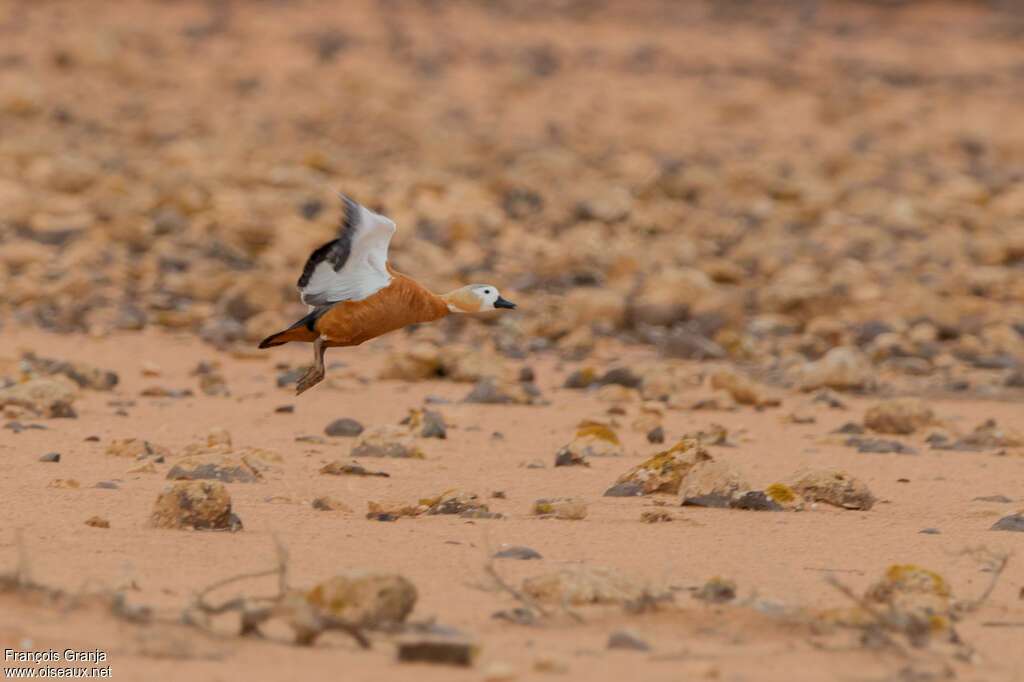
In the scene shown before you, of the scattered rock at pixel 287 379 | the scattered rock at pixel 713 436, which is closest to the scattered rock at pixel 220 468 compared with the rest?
the scattered rock at pixel 713 436

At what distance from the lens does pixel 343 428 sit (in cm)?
794

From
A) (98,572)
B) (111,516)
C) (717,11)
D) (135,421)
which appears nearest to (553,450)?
(135,421)

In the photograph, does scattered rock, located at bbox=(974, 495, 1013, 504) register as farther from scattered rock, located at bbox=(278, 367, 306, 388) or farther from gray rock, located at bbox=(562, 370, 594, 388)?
scattered rock, located at bbox=(278, 367, 306, 388)

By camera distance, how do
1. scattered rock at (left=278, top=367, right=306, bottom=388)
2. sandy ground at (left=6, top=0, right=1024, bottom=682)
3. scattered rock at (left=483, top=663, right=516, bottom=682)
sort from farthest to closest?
scattered rock at (left=278, top=367, right=306, bottom=388), sandy ground at (left=6, top=0, right=1024, bottom=682), scattered rock at (left=483, top=663, right=516, bottom=682)

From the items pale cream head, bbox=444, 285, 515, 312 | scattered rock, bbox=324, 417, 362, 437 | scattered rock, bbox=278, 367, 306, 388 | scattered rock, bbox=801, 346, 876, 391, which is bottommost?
scattered rock, bbox=324, 417, 362, 437

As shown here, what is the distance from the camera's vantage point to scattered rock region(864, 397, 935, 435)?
8.38 m

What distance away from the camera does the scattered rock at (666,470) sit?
20.8ft

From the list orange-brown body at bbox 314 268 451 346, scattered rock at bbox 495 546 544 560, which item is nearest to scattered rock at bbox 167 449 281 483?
orange-brown body at bbox 314 268 451 346

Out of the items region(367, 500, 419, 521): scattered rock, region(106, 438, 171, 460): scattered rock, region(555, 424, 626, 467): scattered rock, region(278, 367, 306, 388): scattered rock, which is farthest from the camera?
region(278, 367, 306, 388): scattered rock

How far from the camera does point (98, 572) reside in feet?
14.9

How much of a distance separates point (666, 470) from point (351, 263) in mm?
1537

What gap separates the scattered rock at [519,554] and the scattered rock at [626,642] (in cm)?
102

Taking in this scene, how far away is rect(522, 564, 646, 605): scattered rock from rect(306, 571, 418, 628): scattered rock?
47 centimetres

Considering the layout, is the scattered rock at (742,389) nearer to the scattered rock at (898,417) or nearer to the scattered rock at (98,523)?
the scattered rock at (898,417)
